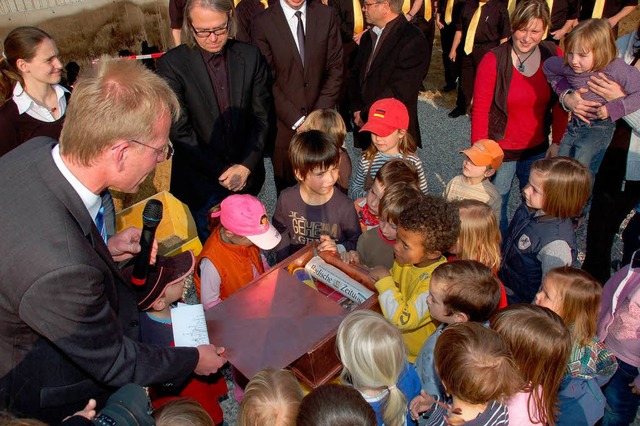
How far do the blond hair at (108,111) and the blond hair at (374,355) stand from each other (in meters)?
1.15

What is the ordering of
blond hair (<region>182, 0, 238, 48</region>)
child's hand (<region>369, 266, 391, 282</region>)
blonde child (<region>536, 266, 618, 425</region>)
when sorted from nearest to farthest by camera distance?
blonde child (<region>536, 266, 618, 425</region>) < child's hand (<region>369, 266, 391, 282</region>) < blond hair (<region>182, 0, 238, 48</region>)

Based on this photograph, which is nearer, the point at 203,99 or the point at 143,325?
the point at 143,325

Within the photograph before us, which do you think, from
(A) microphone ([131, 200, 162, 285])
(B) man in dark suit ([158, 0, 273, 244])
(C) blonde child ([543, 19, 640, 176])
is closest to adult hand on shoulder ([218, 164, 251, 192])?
(B) man in dark suit ([158, 0, 273, 244])

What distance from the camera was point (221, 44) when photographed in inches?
140

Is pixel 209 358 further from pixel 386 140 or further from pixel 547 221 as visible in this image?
pixel 386 140

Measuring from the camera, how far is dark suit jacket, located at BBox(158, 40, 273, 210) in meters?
3.62

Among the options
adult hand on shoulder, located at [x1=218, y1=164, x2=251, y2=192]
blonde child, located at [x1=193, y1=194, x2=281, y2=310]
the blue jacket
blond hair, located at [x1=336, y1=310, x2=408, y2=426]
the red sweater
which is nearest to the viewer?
blond hair, located at [x1=336, y1=310, x2=408, y2=426]

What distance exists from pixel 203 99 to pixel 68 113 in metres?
1.78

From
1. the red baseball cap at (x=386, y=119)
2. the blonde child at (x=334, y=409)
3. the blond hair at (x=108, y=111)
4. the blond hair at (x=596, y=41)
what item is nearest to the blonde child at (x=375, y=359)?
the blonde child at (x=334, y=409)

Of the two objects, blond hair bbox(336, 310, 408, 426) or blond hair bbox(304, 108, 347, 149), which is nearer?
blond hair bbox(336, 310, 408, 426)

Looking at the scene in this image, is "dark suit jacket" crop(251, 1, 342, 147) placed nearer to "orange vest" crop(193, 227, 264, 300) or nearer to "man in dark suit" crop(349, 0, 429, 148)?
"man in dark suit" crop(349, 0, 429, 148)

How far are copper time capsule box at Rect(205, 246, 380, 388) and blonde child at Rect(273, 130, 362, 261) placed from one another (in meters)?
1.01

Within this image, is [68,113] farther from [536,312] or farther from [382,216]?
[536,312]

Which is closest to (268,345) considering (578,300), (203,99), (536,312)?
(536,312)
